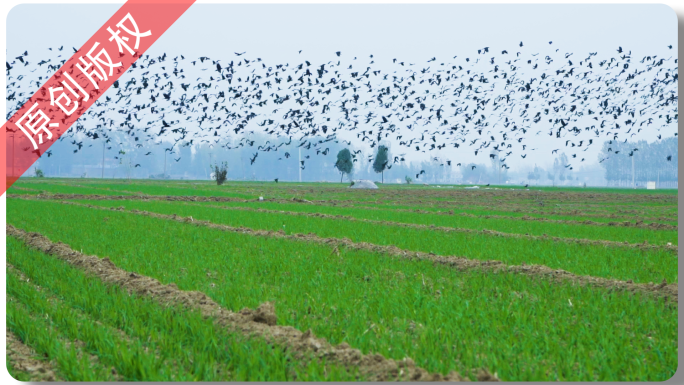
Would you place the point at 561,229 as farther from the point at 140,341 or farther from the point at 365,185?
the point at 365,185

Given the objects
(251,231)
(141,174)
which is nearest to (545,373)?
(251,231)

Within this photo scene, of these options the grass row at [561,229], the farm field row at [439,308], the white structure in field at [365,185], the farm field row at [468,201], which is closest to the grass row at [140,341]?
the farm field row at [439,308]

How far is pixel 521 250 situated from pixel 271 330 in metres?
7.49

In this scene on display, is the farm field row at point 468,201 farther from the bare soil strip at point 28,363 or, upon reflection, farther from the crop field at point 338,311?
the bare soil strip at point 28,363

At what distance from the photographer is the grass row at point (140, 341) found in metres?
4.54

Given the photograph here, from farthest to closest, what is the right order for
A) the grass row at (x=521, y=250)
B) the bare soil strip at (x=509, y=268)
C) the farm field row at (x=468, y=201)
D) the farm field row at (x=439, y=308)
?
the farm field row at (x=468, y=201), the grass row at (x=521, y=250), the bare soil strip at (x=509, y=268), the farm field row at (x=439, y=308)

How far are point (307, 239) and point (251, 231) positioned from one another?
2.54 meters

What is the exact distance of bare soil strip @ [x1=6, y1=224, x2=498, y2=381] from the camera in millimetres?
4426

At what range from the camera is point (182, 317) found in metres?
5.94

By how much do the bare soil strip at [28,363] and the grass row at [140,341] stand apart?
8 cm

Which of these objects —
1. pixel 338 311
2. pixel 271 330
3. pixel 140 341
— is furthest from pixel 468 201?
pixel 140 341

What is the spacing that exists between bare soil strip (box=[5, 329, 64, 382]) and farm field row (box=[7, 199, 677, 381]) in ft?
6.61

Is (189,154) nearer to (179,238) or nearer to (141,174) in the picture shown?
(141,174)

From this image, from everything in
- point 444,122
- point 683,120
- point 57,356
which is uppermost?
point 444,122
